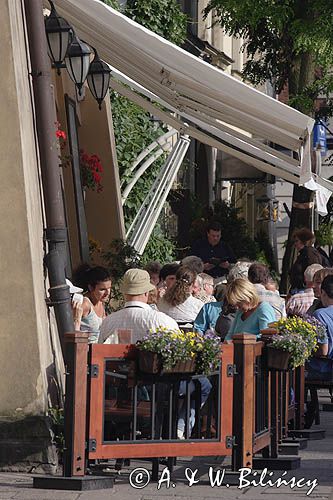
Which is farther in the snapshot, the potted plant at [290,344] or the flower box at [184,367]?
the potted plant at [290,344]

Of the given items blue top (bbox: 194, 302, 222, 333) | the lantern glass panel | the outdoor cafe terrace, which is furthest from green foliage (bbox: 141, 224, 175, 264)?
the outdoor cafe terrace

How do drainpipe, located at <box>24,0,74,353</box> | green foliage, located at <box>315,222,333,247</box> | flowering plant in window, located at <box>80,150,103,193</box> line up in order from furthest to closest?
green foliage, located at <box>315,222,333,247</box> → flowering plant in window, located at <box>80,150,103,193</box> → drainpipe, located at <box>24,0,74,353</box>

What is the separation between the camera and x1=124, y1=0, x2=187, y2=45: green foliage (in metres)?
21.2

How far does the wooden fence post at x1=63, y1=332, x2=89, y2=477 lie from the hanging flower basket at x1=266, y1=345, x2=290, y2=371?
6.10 ft

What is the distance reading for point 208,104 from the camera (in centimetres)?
1239

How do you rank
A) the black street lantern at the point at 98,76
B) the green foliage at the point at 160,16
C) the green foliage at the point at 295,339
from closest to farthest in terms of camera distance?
the green foliage at the point at 295,339
the black street lantern at the point at 98,76
the green foliage at the point at 160,16

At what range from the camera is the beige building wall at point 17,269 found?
391 inches

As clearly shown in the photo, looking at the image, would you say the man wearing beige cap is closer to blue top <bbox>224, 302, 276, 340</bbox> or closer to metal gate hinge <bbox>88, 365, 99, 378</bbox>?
metal gate hinge <bbox>88, 365, 99, 378</bbox>

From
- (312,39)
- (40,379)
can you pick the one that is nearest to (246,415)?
(40,379)

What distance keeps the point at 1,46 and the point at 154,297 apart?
4564 millimetres

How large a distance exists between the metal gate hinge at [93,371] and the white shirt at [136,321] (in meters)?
0.94

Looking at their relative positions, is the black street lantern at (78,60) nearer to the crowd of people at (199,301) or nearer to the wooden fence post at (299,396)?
the crowd of people at (199,301)

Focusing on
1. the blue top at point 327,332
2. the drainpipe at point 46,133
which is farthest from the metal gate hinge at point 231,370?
the blue top at point 327,332

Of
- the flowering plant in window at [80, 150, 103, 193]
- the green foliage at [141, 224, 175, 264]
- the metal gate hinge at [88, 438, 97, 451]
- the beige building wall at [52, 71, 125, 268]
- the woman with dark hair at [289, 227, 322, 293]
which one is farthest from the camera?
the green foliage at [141, 224, 175, 264]
